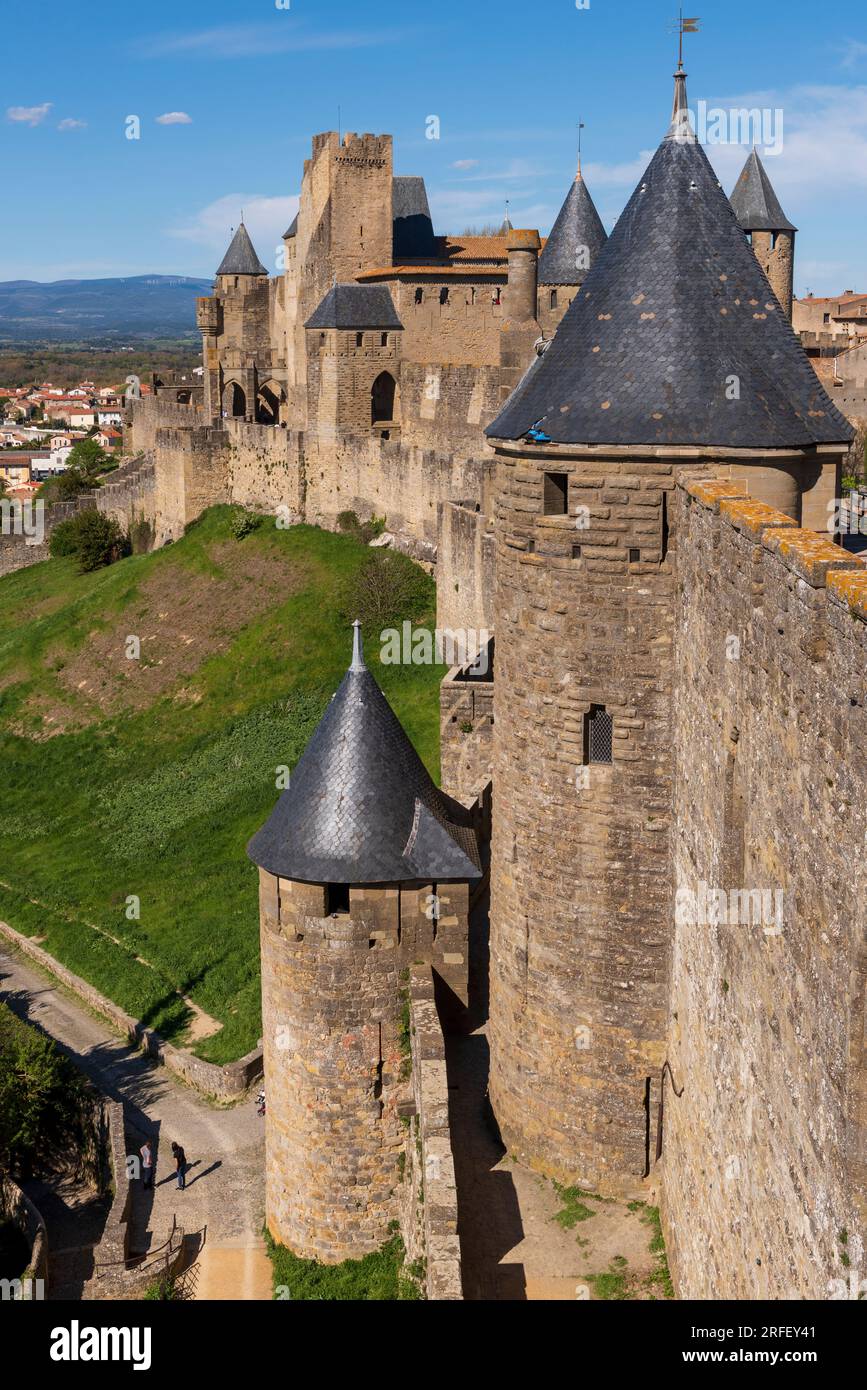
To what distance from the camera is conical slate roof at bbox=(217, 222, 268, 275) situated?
6106 cm

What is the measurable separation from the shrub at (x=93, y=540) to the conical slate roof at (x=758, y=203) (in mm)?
25279

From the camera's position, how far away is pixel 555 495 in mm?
11094

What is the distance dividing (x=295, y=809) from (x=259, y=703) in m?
21.5

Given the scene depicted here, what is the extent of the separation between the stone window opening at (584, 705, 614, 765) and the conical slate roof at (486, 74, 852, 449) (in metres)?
2.05

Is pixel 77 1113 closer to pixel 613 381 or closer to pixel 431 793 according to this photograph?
pixel 431 793

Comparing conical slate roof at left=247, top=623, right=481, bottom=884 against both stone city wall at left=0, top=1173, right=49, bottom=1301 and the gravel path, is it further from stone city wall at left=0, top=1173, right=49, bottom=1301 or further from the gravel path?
stone city wall at left=0, top=1173, right=49, bottom=1301

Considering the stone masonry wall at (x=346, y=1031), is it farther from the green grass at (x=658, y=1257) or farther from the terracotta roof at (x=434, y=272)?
the terracotta roof at (x=434, y=272)

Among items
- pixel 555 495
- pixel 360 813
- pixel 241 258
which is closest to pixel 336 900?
pixel 360 813

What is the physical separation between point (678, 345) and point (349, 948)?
20.4 feet

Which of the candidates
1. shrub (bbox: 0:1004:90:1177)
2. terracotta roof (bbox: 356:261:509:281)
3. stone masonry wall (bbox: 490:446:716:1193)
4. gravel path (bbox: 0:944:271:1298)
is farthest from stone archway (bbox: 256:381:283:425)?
stone masonry wall (bbox: 490:446:716:1193)

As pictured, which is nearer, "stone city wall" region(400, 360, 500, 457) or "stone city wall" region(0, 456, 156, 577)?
"stone city wall" region(400, 360, 500, 457)

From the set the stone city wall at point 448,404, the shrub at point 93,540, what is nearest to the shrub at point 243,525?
the stone city wall at point 448,404

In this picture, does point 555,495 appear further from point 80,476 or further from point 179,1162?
point 80,476

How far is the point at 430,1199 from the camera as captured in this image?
36.4 feet
